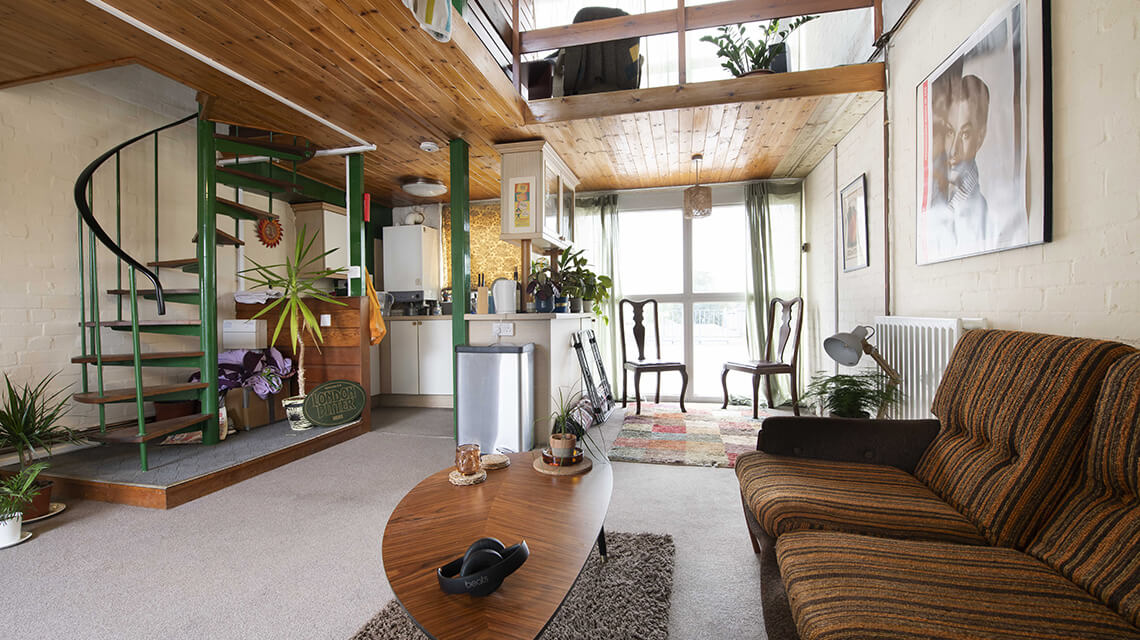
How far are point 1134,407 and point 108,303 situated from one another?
17.7ft

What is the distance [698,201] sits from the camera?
14.9 ft

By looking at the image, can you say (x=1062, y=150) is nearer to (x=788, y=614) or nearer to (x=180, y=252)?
(x=788, y=614)

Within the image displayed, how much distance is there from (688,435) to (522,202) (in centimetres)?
240

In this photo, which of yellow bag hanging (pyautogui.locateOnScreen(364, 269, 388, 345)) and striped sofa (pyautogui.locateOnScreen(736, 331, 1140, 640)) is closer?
striped sofa (pyautogui.locateOnScreen(736, 331, 1140, 640))

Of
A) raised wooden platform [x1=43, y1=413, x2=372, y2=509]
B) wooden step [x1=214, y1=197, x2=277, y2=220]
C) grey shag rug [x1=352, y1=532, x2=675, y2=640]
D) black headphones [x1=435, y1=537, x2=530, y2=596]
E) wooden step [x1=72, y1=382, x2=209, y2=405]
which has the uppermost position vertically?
wooden step [x1=214, y1=197, x2=277, y2=220]

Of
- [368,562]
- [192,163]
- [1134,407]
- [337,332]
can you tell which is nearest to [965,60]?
[1134,407]

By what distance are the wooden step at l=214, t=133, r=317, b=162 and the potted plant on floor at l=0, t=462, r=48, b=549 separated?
2.26 metres

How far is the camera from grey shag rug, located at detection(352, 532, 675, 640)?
146 centimetres

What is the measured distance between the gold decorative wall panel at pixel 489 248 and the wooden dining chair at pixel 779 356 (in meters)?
2.83

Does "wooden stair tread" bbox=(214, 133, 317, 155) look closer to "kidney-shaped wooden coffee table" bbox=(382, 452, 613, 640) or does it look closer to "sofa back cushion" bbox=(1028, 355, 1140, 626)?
"kidney-shaped wooden coffee table" bbox=(382, 452, 613, 640)

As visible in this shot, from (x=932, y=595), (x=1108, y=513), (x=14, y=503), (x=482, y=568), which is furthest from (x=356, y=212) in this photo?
(x=1108, y=513)

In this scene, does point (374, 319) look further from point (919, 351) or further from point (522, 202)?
point (919, 351)

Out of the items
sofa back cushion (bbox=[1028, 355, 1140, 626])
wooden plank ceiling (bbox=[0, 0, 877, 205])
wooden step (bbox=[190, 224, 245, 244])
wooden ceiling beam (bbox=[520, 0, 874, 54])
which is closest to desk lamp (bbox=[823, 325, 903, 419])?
sofa back cushion (bbox=[1028, 355, 1140, 626])

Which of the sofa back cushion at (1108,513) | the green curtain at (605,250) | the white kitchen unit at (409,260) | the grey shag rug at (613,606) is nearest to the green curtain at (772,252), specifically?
the green curtain at (605,250)
